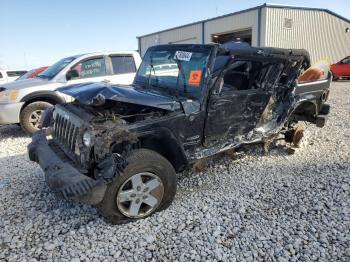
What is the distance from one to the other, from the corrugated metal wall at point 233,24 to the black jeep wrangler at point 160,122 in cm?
1542

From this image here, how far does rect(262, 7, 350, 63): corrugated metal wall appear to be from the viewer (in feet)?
61.0

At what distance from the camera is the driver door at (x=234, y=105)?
3701 millimetres

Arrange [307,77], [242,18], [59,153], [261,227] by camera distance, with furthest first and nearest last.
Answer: [242,18] < [307,77] < [59,153] < [261,227]

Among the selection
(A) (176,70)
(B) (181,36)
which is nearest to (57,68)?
(A) (176,70)

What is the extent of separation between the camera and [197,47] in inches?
146

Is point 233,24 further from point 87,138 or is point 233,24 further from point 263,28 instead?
point 87,138

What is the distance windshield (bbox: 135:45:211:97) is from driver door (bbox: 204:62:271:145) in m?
0.30

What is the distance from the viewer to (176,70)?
3.79 m

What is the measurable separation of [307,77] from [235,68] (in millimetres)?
2124

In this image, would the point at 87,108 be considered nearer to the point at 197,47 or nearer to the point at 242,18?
the point at 197,47

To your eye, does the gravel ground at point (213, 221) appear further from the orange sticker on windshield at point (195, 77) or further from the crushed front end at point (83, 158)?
the orange sticker on windshield at point (195, 77)

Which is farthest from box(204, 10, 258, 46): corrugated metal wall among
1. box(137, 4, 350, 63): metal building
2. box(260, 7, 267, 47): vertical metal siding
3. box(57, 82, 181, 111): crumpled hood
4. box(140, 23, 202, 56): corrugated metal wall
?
box(57, 82, 181, 111): crumpled hood

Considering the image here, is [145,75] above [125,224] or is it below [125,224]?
above

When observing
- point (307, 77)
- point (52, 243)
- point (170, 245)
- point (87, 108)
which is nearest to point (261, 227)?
point (170, 245)
